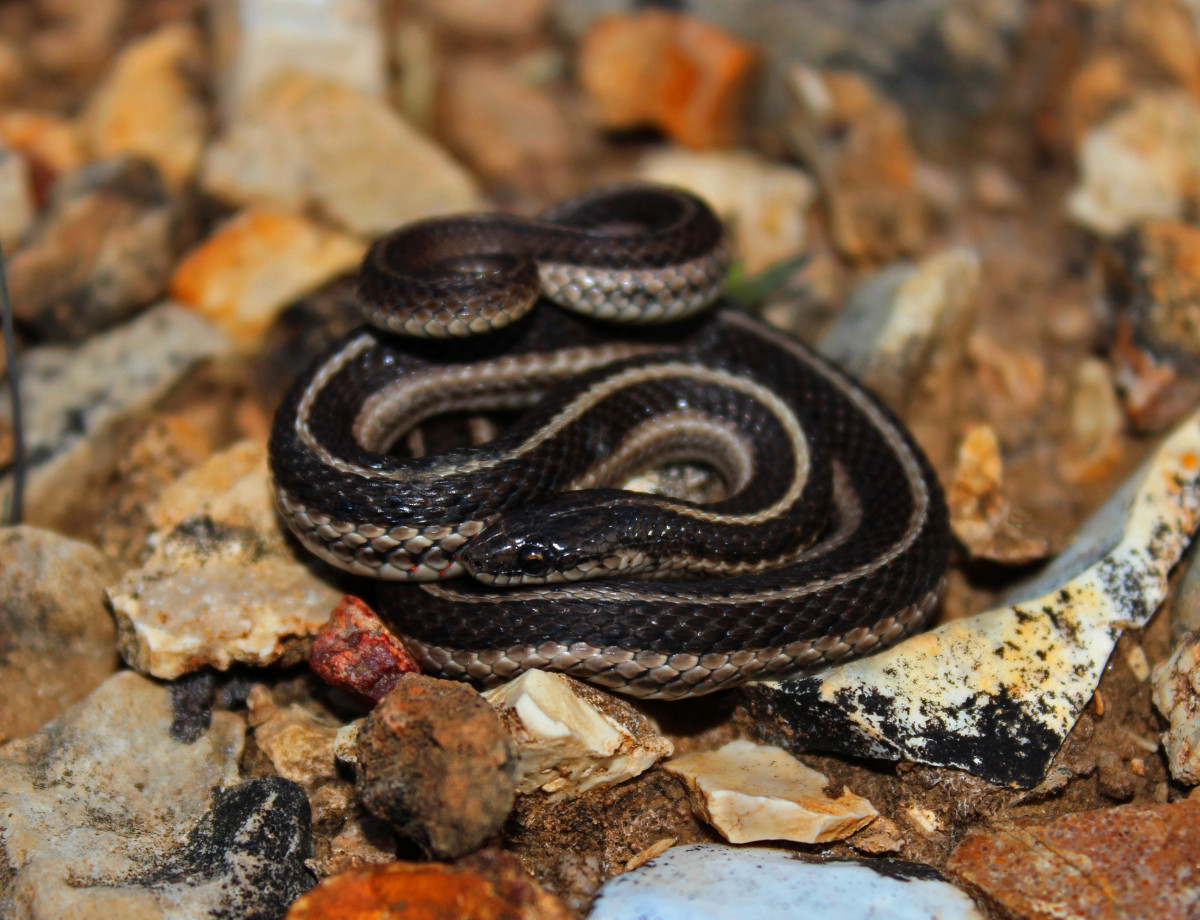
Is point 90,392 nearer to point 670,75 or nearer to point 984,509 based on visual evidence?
point 670,75

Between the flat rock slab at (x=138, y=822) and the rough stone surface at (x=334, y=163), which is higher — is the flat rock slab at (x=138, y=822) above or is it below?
below

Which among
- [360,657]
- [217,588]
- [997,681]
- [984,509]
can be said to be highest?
[984,509]

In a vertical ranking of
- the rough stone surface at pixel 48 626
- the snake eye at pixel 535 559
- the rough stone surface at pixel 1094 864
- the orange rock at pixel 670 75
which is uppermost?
the orange rock at pixel 670 75

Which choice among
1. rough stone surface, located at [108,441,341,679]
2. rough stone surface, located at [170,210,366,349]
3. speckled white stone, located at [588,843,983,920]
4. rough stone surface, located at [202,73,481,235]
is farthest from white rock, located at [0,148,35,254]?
speckled white stone, located at [588,843,983,920]

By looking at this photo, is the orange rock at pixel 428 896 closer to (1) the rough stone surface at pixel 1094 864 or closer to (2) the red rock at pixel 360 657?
(2) the red rock at pixel 360 657

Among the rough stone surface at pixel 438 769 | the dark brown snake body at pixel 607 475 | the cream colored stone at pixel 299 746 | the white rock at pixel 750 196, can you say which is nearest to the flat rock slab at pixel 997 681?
the dark brown snake body at pixel 607 475

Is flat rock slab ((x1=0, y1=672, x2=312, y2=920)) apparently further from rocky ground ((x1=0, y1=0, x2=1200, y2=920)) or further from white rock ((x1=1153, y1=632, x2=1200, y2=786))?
white rock ((x1=1153, y1=632, x2=1200, y2=786))

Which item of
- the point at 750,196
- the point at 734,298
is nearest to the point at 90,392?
the point at 734,298
